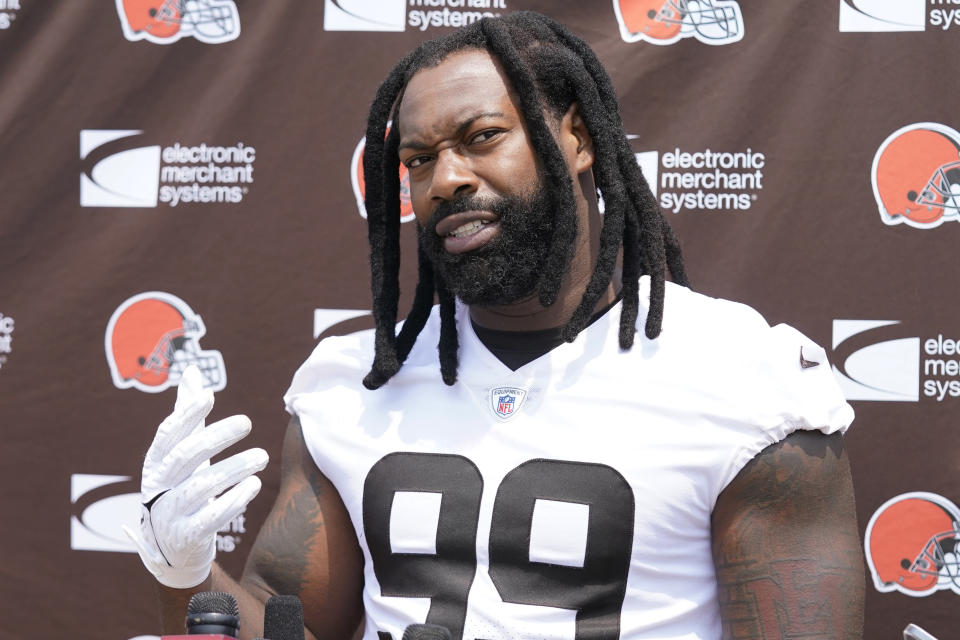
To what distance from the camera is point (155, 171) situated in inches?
87.4

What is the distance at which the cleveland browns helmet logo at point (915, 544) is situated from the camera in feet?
6.51

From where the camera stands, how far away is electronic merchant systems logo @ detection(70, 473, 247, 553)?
7.29 ft

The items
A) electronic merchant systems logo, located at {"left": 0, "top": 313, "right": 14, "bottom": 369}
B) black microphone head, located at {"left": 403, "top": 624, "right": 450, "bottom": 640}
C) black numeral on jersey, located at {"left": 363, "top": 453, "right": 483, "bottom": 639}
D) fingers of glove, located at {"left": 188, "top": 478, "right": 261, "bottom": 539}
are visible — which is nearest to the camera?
black microphone head, located at {"left": 403, "top": 624, "right": 450, "bottom": 640}

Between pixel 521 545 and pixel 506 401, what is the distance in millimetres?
214

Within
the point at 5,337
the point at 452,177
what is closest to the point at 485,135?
the point at 452,177

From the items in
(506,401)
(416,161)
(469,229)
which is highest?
(416,161)

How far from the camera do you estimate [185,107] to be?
221 cm

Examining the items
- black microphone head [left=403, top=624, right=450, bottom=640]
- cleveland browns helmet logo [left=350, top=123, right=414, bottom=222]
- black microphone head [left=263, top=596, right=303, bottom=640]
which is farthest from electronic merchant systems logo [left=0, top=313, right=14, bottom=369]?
black microphone head [left=403, top=624, right=450, bottom=640]

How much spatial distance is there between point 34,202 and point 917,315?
5.85ft

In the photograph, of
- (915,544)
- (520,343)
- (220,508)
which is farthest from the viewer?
(915,544)

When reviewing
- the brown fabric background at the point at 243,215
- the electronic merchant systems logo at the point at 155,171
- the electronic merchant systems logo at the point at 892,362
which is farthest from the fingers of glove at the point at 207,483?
the electronic merchant systems logo at the point at 892,362

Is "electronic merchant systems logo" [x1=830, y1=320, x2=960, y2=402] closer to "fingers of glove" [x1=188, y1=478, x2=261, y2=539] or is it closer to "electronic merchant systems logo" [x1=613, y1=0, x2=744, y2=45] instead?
"electronic merchant systems logo" [x1=613, y1=0, x2=744, y2=45]

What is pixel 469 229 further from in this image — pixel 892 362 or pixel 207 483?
pixel 892 362

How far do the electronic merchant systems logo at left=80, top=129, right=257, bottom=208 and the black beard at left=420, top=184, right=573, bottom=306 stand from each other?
2.41 feet
